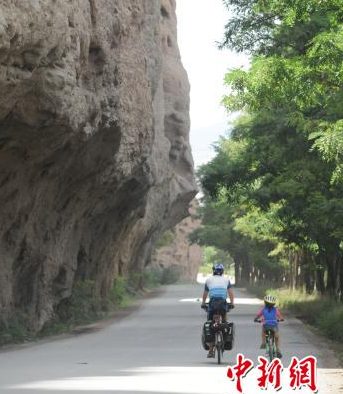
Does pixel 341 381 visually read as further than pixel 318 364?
No

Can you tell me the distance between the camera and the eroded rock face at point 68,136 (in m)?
19.5

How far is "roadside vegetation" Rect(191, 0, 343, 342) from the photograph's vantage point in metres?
18.7

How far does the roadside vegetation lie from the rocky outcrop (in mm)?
81287

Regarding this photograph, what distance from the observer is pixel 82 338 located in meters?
25.5

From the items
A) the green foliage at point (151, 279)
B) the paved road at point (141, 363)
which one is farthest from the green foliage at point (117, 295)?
the green foliage at point (151, 279)

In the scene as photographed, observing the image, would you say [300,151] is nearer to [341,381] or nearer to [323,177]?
[323,177]

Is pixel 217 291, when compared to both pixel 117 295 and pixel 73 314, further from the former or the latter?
pixel 117 295

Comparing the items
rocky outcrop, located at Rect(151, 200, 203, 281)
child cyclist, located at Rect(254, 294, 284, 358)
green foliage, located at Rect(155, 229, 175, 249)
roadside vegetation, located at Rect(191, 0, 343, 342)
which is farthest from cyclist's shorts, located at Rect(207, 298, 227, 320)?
rocky outcrop, located at Rect(151, 200, 203, 281)

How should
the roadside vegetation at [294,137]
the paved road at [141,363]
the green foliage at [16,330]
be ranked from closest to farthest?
the paved road at [141,363] < the roadside vegetation at [294,137] < the green foliage at [16,330]

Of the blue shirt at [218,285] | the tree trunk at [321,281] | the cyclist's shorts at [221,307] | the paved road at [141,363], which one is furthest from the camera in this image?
the tree trunk at [321,281]

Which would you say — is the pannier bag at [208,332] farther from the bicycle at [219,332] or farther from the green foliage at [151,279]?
the green foliage at [151,279]

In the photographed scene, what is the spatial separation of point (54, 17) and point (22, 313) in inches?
385

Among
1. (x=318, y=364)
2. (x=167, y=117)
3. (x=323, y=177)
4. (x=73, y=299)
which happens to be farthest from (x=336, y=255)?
(x=167, y=117)

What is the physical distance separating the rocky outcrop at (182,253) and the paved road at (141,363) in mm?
97941
